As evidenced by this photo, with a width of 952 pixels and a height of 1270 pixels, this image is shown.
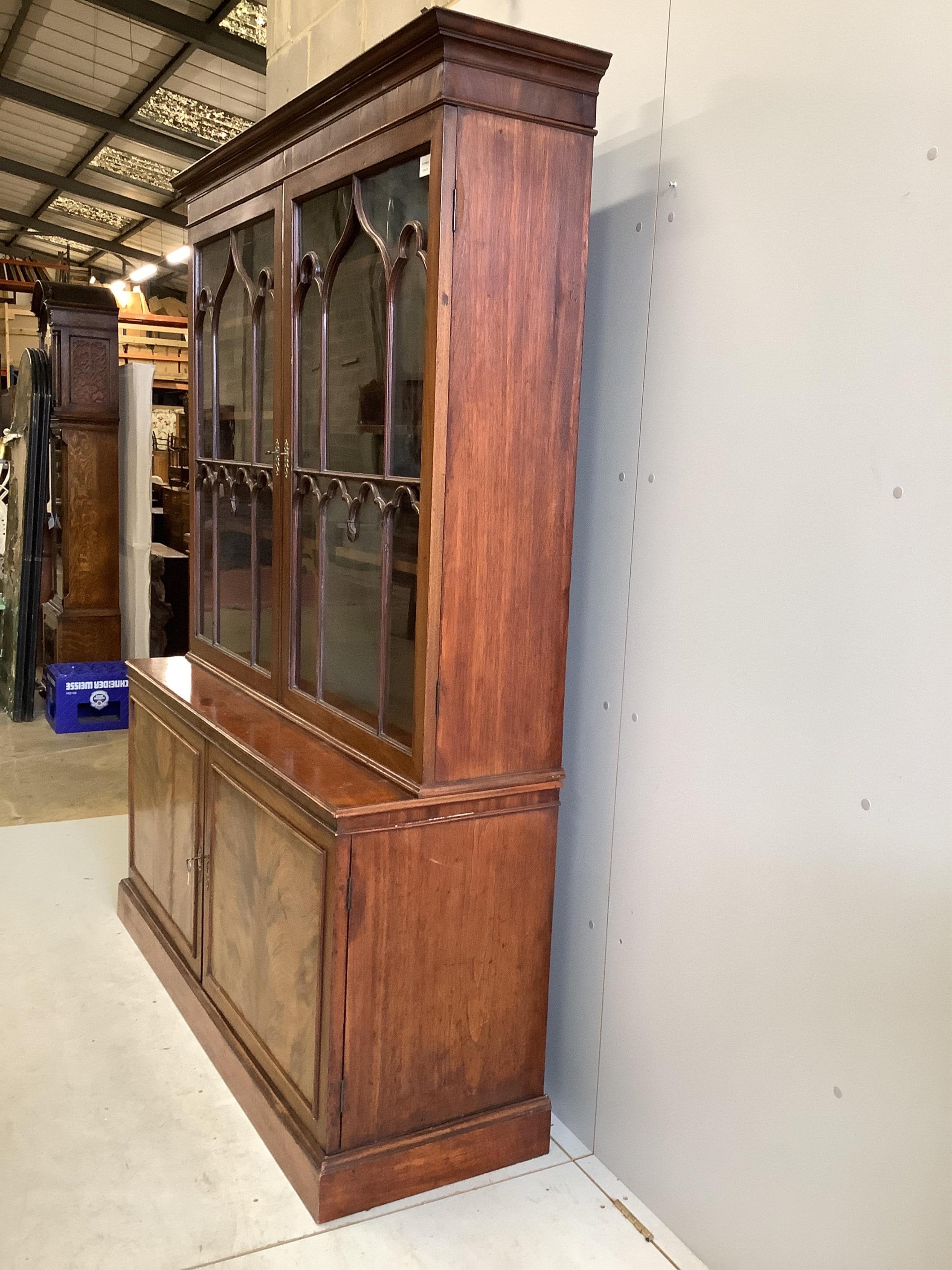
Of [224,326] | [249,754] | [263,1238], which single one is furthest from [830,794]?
[224,326]

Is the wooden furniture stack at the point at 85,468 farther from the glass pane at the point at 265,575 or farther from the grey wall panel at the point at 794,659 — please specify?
the grey wall panel at the point at 794,659

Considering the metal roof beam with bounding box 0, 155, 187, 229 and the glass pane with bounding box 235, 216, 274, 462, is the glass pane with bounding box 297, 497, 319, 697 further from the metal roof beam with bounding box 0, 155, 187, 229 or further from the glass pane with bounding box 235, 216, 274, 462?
the metal roof beam with bounding box 0, 155, 187, 229

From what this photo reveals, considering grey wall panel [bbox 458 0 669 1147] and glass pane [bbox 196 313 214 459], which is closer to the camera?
grey wall panel [bbox 458 0 669 1147]

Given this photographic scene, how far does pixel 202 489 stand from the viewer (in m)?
2.96

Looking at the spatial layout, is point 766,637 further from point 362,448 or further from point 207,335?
point 207,335

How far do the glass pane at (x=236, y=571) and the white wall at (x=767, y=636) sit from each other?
890 millimetres

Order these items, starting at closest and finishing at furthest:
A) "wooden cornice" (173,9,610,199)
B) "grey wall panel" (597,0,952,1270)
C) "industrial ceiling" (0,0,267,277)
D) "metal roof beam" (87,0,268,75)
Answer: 1. "grey wall panel" (597,0,952,1270)
2. "wooden cornice" (173,9,610,199)
3. "metal roof beam" (87,0,268,75)
4. "industrial ceiling" (0,0,267,277)

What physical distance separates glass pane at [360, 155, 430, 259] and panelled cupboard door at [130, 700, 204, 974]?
127 centimetres

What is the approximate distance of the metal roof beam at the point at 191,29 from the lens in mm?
6434

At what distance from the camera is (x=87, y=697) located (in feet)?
17.7

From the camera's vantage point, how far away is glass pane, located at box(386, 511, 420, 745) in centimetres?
196

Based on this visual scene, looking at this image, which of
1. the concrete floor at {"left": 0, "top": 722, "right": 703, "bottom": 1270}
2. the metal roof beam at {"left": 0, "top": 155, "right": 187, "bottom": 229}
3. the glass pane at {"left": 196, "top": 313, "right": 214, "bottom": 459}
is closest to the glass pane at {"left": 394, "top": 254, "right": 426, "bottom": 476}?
the glass pane at {"left": 196, "top": 313, "right": 214, "bottom": 459}

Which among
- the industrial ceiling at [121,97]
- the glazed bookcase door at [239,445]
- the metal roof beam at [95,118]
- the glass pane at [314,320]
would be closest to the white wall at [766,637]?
the glass pane at [314,320]

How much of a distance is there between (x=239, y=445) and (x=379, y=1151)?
1685 millimetres
